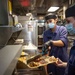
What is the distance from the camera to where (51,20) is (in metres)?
3.42

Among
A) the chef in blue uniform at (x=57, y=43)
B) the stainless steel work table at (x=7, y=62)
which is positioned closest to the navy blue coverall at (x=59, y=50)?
the chef in blue uniform at (x=57, y=43)

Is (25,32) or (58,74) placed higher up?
(25,32)

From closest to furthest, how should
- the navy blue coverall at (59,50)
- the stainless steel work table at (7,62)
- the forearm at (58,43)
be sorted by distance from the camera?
the stainless steel work table at (7,62) < the forearm at (58,43) < the navy blue coverall at (59,50)

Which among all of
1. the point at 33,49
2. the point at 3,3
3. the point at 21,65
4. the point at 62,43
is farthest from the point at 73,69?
the point at 33,49

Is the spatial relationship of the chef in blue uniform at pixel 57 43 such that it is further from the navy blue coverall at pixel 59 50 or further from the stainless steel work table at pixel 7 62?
the stainless steel work table at pixel 7 62

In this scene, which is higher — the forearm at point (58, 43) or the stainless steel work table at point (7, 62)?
the stainless steel work table at point (7, 62)

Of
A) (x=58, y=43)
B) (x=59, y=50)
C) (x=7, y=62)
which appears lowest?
(x=59, y=50)

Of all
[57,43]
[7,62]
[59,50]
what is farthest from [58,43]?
[7,62]

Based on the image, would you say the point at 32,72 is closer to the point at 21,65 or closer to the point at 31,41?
the point at 21,65

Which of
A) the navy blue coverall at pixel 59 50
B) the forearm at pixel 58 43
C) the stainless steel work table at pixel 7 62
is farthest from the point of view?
the navy blue coverall at pixel 59 50

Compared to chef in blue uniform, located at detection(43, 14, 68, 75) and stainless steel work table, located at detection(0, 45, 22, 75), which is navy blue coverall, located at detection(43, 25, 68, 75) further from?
stainless steel work table, located at detection(0, 45, 22, 75)

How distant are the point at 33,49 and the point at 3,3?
2.60 metres

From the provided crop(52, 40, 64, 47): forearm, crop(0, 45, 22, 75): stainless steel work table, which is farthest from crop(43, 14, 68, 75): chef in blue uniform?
crop(0, 45, 22, 75): stainless steel work table

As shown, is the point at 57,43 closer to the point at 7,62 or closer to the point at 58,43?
the point at 58,43
